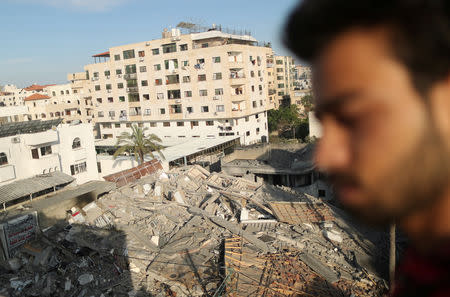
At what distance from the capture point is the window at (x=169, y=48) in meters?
42.3

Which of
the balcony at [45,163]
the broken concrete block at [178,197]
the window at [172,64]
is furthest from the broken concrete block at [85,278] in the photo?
the window at [172,64]

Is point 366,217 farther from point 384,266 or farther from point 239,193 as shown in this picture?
point 239,193

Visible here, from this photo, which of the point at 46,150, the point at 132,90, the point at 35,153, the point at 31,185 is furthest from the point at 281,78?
the point at 31,185

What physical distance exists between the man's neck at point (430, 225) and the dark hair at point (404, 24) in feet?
0.85

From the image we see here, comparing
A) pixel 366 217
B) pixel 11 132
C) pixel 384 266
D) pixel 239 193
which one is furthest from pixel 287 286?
pixel 11 132

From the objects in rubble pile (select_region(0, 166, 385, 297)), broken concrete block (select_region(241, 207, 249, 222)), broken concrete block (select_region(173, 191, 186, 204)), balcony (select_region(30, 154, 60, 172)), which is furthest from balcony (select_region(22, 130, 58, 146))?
broken concrete block (select_region(241, 207, 249, 222))

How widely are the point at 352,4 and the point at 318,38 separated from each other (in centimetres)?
11

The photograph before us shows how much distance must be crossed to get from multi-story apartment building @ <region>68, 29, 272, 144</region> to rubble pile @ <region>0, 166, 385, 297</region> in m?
21.9

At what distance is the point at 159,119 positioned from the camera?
45438mm

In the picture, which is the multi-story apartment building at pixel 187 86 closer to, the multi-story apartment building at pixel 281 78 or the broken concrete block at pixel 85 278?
the multi-story apartment building at pixel 281 78

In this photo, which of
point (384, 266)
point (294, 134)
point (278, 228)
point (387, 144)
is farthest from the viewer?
point (294, 134)

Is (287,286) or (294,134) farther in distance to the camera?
(294,134)

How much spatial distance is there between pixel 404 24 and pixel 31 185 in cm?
2295

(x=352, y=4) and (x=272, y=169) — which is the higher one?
(x=352, y=4)
